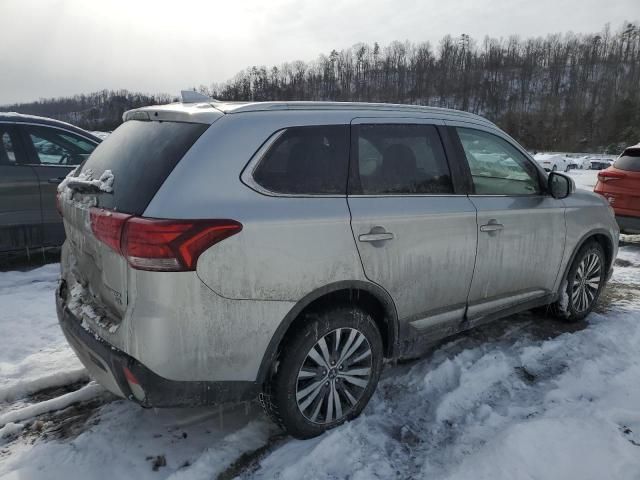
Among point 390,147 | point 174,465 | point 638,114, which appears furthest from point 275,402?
point 638,114

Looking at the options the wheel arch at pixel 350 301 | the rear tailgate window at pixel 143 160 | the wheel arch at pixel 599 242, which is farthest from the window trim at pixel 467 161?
the rear tailgate window at pixel 143 160

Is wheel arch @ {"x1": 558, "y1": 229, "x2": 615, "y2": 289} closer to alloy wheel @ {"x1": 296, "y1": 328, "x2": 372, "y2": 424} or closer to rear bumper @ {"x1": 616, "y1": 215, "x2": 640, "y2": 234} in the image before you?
alloy wheel @ {"x1": 296, "y1": 328, "x2": 372, "y2": 424}

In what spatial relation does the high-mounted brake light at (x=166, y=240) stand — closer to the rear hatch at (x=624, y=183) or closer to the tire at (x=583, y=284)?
the tire at (x=583, y=284)

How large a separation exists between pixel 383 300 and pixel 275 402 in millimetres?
831

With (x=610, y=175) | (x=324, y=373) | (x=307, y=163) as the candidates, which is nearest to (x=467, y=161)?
(x=307, y=163)

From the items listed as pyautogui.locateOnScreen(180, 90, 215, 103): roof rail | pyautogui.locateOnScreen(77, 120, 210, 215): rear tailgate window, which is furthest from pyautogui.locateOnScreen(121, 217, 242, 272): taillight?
pyautogui.locateOnScreen(180, 90, 215, 103): roof rail

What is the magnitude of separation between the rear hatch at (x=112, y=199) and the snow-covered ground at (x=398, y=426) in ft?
2.56

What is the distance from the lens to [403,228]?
9.45 ft

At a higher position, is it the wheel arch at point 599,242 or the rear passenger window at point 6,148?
the rear passenger window at point 6,148

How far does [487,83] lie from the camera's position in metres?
104

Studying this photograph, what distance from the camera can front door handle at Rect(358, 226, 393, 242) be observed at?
270cm

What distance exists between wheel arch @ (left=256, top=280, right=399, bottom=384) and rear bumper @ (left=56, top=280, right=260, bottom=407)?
16 centimetres

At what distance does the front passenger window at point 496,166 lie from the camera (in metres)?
3.50

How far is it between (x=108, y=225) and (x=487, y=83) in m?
113
